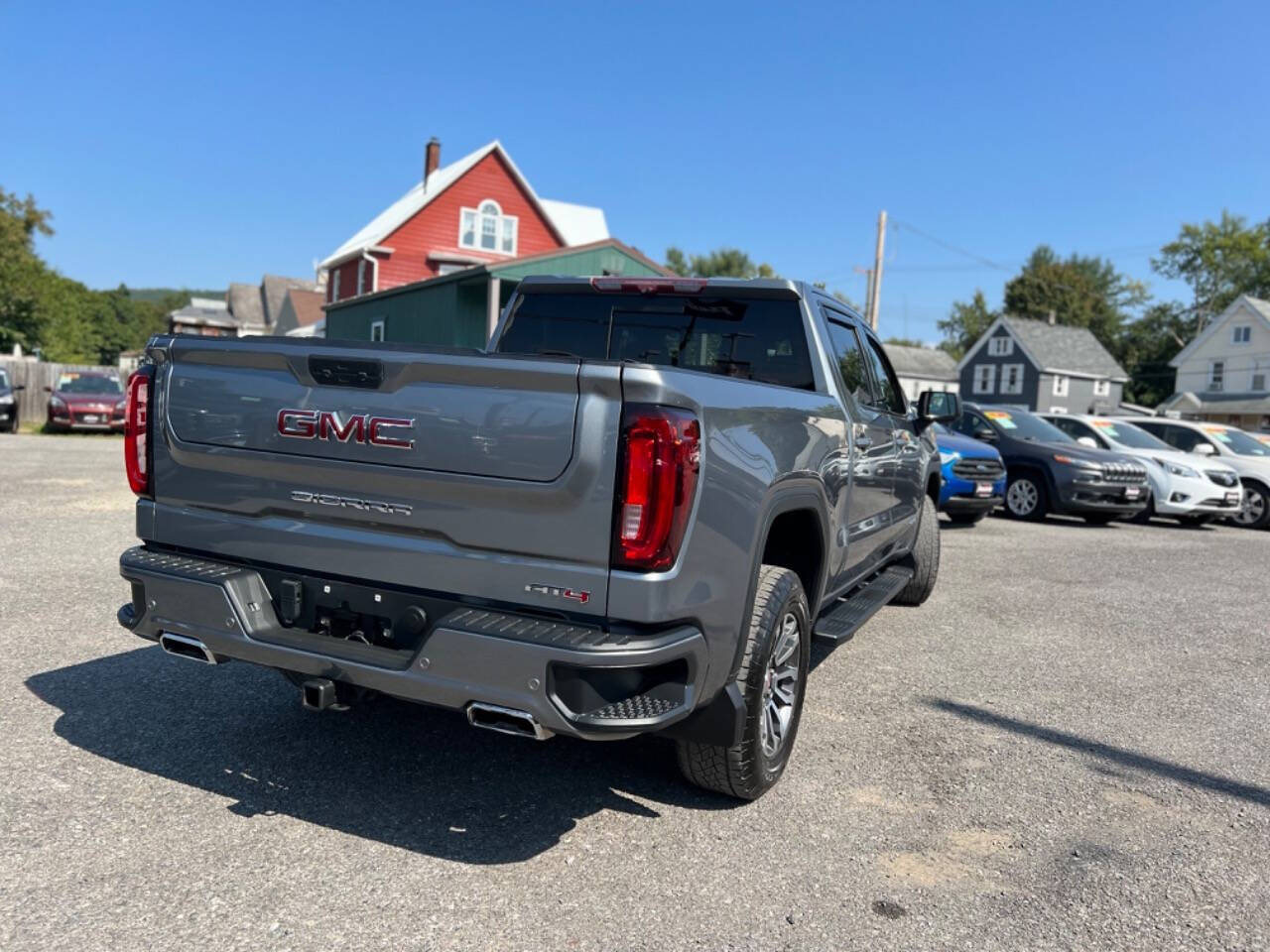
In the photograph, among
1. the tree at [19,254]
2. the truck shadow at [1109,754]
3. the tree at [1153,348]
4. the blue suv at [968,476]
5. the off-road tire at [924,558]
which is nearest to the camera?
the truck shadow at [1109,754]

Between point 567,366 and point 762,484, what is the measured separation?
812mm

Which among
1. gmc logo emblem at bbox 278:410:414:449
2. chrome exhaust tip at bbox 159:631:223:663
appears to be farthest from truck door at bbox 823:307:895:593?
chrome exhaust tip at bbox 159:631:223:663

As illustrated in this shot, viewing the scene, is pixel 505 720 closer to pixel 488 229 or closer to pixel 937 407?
pixel 937 407

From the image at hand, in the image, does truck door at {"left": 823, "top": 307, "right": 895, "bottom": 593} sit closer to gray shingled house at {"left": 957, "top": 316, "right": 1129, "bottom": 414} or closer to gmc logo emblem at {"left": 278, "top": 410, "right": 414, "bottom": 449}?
gmc logo emblem at {"left": 278, "top": 410, "right": 414, "bottom": 449}

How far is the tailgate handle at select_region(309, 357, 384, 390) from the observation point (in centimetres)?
295

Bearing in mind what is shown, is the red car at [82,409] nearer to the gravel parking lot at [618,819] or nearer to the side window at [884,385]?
the gravel parking lot at [618,819]

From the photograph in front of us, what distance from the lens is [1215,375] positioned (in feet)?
182

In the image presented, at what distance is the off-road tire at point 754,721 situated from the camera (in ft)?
10.6

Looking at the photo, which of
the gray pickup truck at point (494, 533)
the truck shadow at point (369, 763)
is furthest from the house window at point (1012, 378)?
the truck shadow at point (369, 763)

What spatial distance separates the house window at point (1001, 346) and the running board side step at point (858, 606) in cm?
5259

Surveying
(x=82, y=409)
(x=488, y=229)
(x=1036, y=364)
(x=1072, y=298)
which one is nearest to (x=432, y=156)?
(x=488, y=229)

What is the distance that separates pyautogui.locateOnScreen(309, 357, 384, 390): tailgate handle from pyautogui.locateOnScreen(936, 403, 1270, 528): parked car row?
9210 mm

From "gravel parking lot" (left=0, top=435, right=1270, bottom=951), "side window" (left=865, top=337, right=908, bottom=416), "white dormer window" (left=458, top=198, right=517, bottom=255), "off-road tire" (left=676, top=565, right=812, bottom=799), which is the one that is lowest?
"gravel parking lot" (left=0, top=435, right=1270, bottom=951)

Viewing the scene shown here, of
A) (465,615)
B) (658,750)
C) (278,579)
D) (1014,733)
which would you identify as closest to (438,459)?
(465,615)
